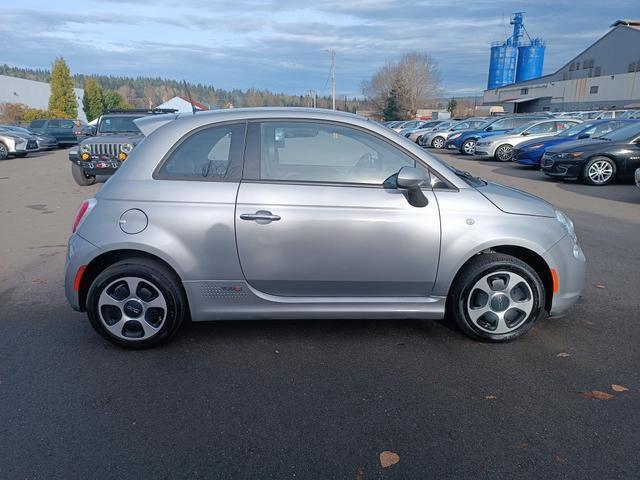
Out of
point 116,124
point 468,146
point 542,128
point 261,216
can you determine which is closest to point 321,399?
point 261,216

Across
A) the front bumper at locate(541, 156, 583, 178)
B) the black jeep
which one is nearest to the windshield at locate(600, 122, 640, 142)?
the front bumper at locate(541, 156, 583, 178)

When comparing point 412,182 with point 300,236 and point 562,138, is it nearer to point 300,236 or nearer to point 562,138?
point 300,236

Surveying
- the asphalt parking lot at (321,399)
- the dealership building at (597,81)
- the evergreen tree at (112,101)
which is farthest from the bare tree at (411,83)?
the asphalt parking lot at (321,399)

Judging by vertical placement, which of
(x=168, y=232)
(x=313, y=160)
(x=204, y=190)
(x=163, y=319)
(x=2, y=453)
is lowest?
(x=2, y=453)

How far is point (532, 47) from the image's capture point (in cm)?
7512

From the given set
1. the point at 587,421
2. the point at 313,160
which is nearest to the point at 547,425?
the point at 587,421

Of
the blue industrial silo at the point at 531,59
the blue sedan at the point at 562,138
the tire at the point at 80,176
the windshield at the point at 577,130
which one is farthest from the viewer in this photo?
the blue industrial silo at the point at 531,59

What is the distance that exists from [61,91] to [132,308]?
55.0m

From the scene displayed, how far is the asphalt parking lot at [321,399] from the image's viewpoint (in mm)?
2381

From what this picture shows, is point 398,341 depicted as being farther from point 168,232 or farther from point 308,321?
point 168,232

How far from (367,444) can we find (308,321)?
63.6 inches

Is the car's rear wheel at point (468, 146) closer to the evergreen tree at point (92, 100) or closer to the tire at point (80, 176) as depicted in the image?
the tire at point (80, 176)

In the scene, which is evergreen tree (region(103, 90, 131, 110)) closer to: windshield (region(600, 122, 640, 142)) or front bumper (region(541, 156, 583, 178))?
front bumper (region(541, 156, 583, 178))

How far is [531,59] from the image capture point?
247ft
